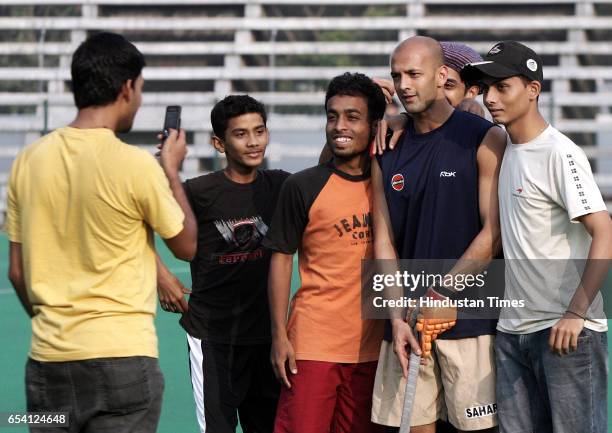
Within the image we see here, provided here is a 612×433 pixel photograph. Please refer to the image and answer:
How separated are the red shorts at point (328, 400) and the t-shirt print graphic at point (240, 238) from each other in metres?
0.62

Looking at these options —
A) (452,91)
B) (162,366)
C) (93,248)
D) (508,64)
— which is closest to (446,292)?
(508,64)

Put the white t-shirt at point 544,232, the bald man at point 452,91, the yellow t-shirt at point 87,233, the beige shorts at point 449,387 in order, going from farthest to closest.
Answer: the bald man at point 452,91
the beige shorts at point 449,387
the white t-shirt at point 544,232
the yellow t-shirt at point 87,233

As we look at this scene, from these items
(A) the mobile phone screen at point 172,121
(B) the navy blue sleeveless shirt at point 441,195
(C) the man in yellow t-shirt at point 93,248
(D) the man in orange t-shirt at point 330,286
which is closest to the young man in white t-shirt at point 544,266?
(B) the navy blue sleeveless shirt at point 441,195

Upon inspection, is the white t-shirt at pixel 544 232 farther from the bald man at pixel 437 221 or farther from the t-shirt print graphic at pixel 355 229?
the t-shirt print graphic at pixel 355 229

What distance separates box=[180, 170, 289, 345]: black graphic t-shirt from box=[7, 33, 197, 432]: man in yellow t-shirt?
4.48ft

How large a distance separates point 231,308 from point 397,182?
105 cm

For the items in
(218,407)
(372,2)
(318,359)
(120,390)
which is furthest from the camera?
(372,2)

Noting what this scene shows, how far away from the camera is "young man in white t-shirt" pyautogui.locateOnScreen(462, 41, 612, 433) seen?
3.68m

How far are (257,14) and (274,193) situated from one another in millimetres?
17868

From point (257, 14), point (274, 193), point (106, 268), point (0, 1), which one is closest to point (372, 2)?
point (257, 14)

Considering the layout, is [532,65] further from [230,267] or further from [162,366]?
[162,366]

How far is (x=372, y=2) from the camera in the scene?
2161 cm

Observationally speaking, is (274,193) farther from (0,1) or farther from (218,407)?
(0,1)

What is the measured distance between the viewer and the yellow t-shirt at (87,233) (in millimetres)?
3215
